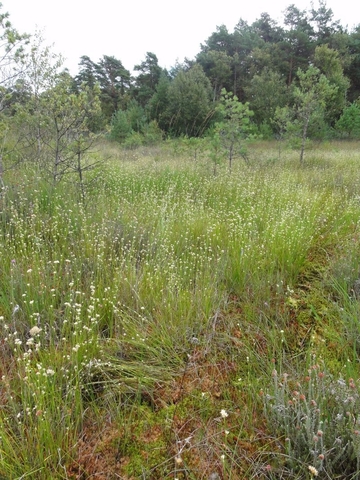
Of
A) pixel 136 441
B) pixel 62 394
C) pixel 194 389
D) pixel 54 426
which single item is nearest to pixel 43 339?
pixel 62 394

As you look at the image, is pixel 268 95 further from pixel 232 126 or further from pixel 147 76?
pixel 232 126

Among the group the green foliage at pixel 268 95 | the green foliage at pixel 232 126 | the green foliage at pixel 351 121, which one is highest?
the green foliage at pixel 268 95

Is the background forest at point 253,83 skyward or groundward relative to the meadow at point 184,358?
skyward

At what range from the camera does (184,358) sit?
2008mm

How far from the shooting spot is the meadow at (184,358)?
137cm

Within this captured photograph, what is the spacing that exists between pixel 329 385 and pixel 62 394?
4.95ft

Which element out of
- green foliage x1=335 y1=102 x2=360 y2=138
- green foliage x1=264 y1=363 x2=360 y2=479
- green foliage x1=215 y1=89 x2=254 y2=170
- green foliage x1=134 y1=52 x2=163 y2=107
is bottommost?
green foliage x1=264 y1=363 x2=360 y2=479

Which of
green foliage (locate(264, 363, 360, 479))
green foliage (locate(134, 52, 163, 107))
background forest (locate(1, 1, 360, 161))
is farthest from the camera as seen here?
green foliage (locate(134, 52, 163, 107))

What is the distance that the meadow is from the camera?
4.51 ft

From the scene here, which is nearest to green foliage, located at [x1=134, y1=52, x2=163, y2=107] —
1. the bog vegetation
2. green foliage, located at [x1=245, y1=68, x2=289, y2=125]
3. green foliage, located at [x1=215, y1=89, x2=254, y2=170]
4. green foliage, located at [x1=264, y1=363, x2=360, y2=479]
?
green foliage, located at [x1=245, y1=68, x2=289, y2=125]

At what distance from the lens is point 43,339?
6.25 ft

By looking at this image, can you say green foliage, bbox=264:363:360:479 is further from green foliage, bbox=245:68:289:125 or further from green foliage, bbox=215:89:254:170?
green foliage, bbox=245:68:289:125

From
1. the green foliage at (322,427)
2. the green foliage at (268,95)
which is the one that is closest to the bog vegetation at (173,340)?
the green foliage at (322,427)

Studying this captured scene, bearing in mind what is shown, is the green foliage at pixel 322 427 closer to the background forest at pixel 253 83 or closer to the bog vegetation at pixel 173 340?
the bog vegetation at pixel 173 340
